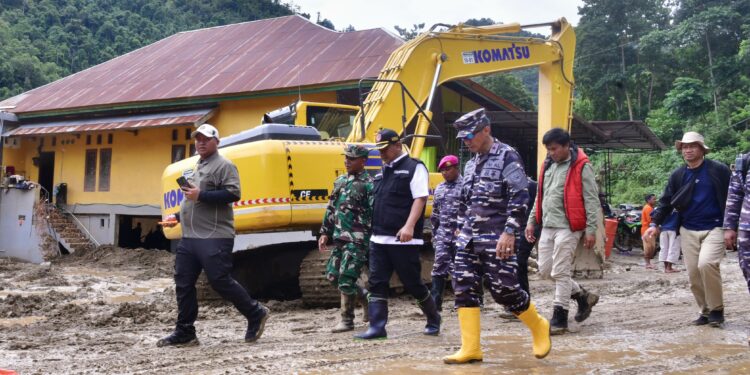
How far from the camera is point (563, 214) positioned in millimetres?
6348

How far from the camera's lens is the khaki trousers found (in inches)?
257

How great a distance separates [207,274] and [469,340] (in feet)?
7.21

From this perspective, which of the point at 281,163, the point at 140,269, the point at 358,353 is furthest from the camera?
the point at 140,269

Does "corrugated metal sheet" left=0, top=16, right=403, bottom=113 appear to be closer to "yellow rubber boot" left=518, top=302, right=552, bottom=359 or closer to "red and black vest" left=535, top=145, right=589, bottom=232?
"red and black vest" left=535, top=145, right=589, bottom=232

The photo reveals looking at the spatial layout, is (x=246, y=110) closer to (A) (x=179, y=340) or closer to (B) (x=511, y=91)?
(A) (x=179, y=340)

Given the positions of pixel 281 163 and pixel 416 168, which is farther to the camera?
pixel 281 163

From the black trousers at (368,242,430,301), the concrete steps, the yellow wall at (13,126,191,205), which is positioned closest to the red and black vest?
the black trousers at (368,242,430,301)

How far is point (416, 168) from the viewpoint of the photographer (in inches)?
241

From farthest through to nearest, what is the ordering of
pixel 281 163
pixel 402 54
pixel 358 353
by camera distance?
pixel 402 54
pixel 281 163
pixel 358 353

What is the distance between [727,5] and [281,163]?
3681 cm

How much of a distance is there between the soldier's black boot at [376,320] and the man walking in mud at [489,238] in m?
1.17

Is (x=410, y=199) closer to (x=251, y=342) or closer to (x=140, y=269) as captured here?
(x=251, y=342)

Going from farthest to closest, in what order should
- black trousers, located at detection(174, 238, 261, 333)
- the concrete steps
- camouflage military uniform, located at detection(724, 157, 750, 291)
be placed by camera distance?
the concrete steps
black trousers, located at detection(174, 238, 261, 333)
camouflage military uniform, located at detection(724, 157, 750, 291)

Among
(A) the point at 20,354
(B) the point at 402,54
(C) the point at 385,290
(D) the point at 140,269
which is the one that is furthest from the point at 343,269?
(D) the point at 140,269
